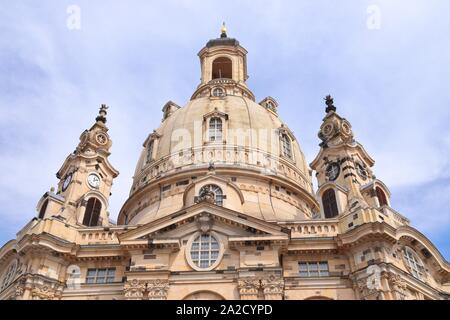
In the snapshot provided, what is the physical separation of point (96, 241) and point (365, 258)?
17.3 metres

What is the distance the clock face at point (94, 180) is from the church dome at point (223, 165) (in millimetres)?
4117

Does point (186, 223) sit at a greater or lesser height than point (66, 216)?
lesser

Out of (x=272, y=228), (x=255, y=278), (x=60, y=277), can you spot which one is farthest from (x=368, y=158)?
(x=60, y=277)

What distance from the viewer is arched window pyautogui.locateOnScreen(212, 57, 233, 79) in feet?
205

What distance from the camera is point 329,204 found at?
35219mm

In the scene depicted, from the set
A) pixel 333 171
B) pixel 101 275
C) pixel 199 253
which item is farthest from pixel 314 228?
pixel 101 275

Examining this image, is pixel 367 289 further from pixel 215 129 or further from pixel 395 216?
pixel 215 129

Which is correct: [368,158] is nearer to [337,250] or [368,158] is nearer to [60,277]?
[337,250]

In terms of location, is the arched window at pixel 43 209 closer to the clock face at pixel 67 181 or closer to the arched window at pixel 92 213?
the arched window at pixel 92 213

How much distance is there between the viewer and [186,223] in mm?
30578

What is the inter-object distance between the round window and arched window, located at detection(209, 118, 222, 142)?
14.8 m

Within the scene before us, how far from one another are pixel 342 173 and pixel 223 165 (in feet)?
32.1

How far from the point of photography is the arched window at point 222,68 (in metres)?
62.5

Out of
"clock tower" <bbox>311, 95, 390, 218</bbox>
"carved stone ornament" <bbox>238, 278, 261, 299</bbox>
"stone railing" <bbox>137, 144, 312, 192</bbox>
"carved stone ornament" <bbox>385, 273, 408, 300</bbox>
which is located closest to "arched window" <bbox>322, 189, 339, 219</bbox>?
"clock tower" <bbox>311, 95, 390, 218</bbox>
